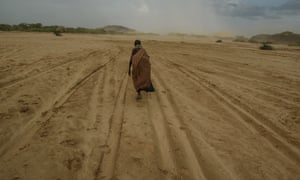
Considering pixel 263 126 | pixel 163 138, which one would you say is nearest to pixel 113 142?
pixel 163 138

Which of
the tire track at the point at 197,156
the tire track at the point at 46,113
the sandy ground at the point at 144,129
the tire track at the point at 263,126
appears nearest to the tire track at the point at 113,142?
the sandy ground at the point at 144,129

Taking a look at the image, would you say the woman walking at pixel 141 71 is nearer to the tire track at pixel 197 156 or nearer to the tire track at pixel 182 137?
the tire track at pixel 182 137

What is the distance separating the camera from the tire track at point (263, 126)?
4.42m

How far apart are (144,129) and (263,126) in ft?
8.74

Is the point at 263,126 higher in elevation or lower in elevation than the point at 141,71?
lower

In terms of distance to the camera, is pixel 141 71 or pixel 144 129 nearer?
pixel 144 129

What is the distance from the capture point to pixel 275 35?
186 feet

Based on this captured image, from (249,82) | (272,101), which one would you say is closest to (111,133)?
(272,101)

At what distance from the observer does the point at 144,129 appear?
16.4 ft

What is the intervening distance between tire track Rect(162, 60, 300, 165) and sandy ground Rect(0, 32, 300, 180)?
22 millimetres

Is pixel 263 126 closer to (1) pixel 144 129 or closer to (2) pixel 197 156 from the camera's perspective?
(2) pixel 197 156

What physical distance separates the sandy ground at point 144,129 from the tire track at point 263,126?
0.07 feet

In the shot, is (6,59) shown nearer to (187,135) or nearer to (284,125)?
(187,135)

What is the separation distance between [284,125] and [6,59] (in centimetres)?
1128
